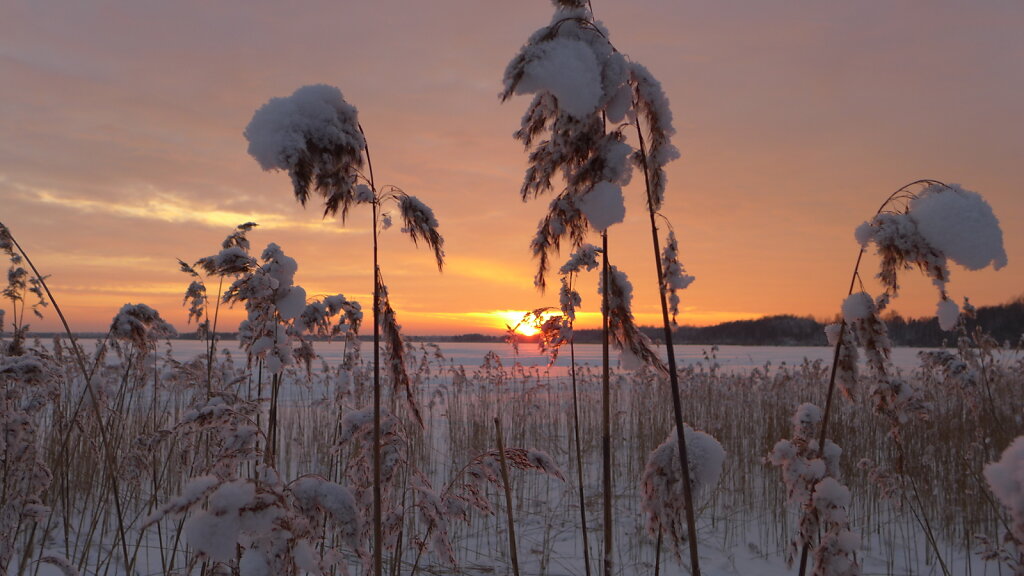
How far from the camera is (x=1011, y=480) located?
1.01m

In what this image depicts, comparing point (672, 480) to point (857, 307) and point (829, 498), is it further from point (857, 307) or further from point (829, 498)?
point (857, 307)

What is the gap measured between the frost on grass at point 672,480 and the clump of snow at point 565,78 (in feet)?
3.07

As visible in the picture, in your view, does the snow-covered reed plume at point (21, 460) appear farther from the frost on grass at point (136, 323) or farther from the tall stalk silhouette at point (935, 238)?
the tall stalk silhouette at point (935, 238)

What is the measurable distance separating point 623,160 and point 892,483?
445cm

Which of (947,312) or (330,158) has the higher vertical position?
(330,158)

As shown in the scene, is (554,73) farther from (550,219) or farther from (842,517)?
(842,517)

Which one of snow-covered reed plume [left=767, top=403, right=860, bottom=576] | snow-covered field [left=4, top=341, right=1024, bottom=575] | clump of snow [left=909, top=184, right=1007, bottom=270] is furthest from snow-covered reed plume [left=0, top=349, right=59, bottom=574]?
clump of snow [left=909, top=184, right=1007, bottom=270]

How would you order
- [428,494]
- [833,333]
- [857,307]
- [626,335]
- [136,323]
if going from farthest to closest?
1. [136,323]
2. [833,333]
3. [428,494]
4. [857,307]
5. [626,335]

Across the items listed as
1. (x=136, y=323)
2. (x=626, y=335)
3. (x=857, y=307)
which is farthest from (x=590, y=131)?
(x=136, y=323)

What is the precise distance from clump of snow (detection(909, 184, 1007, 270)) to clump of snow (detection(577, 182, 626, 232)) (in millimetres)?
823

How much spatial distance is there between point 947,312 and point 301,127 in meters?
1.86

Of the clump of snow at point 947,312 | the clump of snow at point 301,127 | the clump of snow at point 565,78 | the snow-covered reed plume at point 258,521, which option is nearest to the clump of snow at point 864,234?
the clump of snow at point 947,312

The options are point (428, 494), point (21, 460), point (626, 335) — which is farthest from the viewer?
point (21, 460)

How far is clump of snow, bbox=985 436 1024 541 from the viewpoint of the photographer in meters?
0.98
